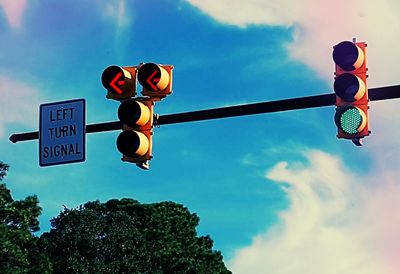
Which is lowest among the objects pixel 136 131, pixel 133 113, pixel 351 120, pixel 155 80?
pixel 351 120

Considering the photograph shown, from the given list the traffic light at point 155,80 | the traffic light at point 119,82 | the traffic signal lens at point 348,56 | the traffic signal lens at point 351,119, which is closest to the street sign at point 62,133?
the traffic light at point 119,82

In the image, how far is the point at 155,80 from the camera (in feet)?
47.1

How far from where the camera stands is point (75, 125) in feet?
52.3

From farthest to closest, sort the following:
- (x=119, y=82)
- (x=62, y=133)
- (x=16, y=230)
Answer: (x=16, y=230) < (x=62, y=133) < (x=119, y=82)

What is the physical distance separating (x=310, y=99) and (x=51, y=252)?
52629 mm

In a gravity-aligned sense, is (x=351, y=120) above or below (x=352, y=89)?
below

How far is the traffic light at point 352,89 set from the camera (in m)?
13.0

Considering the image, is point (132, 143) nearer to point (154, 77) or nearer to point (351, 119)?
point (154, 77)

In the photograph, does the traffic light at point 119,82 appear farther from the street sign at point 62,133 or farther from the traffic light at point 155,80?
the street sign at point 62,133

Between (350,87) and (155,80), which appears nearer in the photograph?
(350,87)

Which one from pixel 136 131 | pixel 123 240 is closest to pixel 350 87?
pixel 136 131

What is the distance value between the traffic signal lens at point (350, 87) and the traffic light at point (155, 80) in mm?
2755

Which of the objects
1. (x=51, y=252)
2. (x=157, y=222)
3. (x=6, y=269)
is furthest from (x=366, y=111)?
(x=157, y=222)

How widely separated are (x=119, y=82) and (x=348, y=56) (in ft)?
12.3
